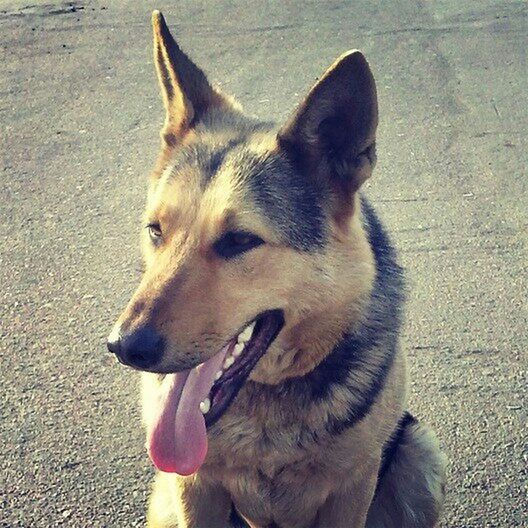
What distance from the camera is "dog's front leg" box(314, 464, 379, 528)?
312cm

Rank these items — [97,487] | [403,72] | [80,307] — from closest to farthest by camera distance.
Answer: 1. [97,487]
2. [80,307]
3. [403,72]

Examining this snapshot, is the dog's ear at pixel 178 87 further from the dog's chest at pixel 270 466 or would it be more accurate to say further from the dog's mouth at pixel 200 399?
the dog's chest at pixel 270 466

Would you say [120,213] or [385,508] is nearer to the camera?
[385,508]

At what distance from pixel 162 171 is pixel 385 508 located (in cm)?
167

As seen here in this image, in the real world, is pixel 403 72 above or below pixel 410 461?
below

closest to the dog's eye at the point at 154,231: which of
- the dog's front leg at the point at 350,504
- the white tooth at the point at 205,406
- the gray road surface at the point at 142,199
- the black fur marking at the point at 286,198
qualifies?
the black fur marking at the point at 286,198

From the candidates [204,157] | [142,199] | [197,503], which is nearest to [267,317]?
[204,157]

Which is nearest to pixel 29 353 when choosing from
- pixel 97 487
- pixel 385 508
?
pixel 97 487

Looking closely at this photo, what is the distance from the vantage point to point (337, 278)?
2.95 metres

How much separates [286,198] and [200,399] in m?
0.77

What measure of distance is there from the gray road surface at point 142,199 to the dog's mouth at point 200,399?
89cm

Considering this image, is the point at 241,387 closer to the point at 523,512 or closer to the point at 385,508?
the point at 385,508

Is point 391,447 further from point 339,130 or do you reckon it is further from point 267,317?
point 339,130

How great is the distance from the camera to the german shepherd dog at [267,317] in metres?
2.79
